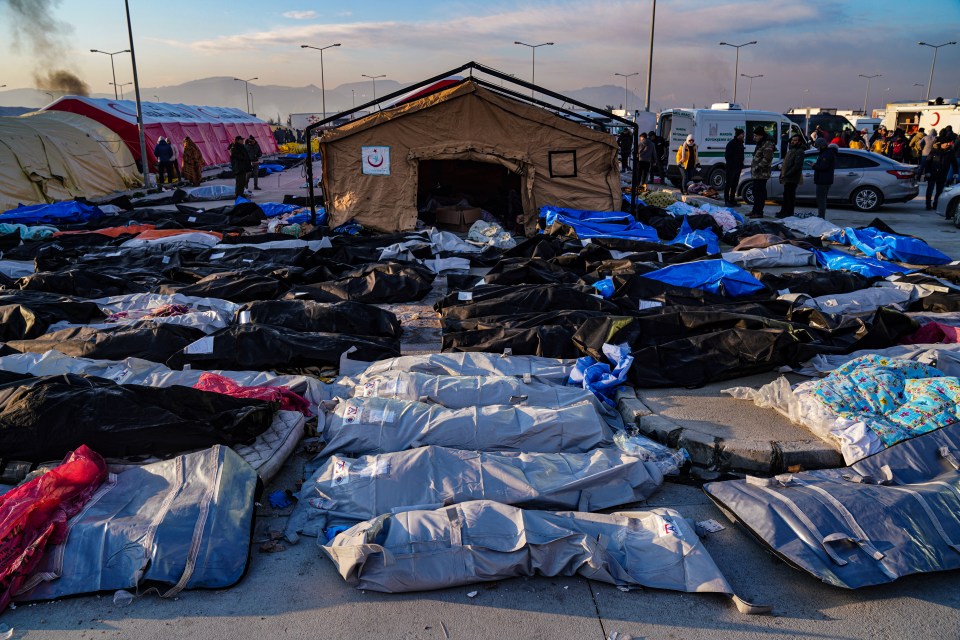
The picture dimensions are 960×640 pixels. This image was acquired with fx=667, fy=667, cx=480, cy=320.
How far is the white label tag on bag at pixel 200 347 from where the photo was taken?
5.80m

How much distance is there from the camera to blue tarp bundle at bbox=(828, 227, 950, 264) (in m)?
Answer: 10.1

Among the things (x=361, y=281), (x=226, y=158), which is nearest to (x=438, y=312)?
(x=361, y=281)

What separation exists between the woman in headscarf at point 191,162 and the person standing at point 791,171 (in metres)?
20.1

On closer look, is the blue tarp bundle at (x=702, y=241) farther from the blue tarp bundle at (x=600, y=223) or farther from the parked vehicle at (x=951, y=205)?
the parked vehicle at (x=951, y=205)

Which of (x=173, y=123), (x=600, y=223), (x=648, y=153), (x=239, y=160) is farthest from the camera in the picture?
(x=173, y=123)

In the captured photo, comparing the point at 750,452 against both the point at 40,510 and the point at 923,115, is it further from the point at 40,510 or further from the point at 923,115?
the point at 923,115

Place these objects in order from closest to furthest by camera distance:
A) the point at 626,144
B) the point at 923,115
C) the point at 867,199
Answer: the point at 867,199 → the point at 626,144 → the point at 923,115

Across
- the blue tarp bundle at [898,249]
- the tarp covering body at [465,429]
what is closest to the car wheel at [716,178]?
the blue tarp bundle at [898,249]

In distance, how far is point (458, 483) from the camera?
3.85m

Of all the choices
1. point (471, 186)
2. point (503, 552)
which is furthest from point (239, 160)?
point (503, 552)

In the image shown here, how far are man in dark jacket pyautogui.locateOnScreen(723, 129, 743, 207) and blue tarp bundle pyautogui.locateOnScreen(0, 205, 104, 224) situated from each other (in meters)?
14.9

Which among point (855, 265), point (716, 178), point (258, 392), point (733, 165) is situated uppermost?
point (733, 165)

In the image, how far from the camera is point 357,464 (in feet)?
13.4

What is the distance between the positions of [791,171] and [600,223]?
5.15 meters
